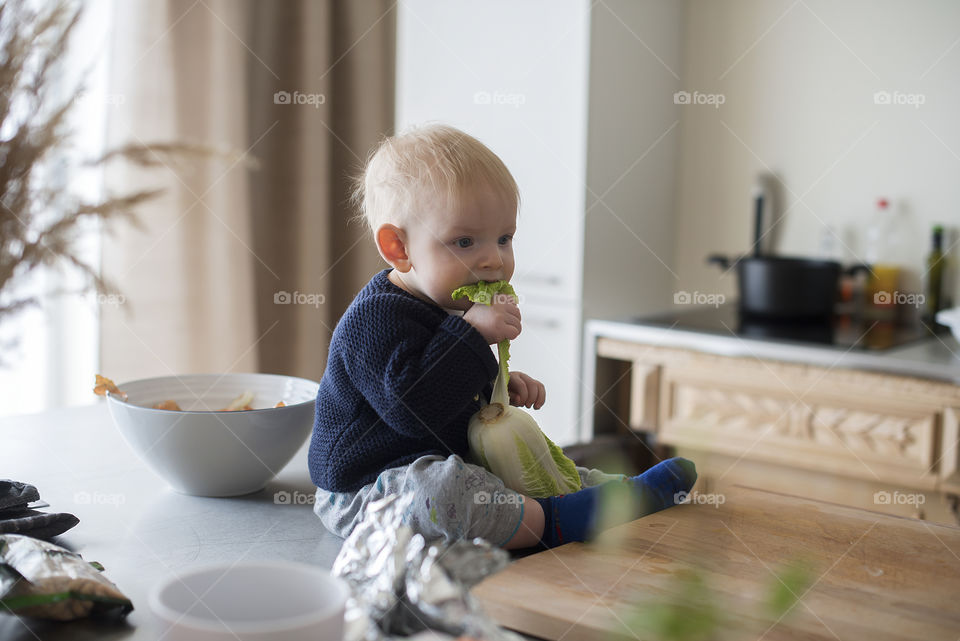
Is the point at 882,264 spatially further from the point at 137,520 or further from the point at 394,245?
the point at 137,520

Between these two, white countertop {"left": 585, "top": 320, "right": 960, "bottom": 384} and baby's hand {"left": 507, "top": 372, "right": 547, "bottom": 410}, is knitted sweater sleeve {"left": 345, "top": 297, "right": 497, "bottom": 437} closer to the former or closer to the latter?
baby's hand {"left": 507, "top": 372, "right": 547, "bottom": 410}

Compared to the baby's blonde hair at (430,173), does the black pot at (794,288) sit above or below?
below

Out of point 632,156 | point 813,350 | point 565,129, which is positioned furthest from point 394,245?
point 632,156

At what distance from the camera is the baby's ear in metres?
0.96

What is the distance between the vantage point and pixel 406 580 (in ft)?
1.93

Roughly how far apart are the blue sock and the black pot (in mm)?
1415

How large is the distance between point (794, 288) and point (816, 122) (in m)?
0.57

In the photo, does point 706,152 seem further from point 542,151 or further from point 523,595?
point 523,595

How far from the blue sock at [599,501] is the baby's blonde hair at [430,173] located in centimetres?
31

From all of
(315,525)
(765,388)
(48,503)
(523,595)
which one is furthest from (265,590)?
(765,388)

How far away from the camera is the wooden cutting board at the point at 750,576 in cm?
67

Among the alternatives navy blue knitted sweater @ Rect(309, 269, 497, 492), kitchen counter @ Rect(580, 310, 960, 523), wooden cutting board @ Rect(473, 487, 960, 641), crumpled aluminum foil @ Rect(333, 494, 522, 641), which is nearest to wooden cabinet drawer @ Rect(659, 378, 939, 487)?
kitchen counter @ Rect(580, 310, 960, 523)

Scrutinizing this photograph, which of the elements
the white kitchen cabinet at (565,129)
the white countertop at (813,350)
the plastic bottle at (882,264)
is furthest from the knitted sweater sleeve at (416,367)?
the plastic bottle at (882,264)

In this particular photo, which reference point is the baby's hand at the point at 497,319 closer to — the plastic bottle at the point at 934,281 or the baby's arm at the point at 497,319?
the baby's arm at the point at 497,319
